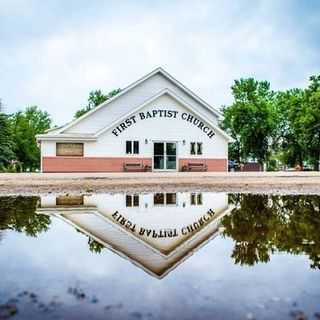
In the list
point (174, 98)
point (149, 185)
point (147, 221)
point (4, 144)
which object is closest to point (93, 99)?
point (4, 144)

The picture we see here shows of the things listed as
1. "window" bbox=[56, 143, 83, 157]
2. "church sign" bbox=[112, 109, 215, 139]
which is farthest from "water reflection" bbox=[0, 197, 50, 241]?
"church sign" bbox=[112, 109, 215, 139]

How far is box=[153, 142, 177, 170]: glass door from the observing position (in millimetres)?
30453

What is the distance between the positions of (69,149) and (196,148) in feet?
26.3

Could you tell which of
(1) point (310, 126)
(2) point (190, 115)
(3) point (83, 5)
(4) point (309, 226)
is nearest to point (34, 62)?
(3) point (83, 5)

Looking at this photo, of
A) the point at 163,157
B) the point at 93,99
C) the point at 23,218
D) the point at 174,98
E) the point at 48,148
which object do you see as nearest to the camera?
the point at 23,218

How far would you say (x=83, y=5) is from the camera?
30.5 metres

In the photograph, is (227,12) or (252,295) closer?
(252,295)

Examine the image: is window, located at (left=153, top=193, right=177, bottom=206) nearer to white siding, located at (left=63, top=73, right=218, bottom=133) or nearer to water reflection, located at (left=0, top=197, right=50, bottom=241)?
water reflection, located at (left=0, top=197, right=50, bottom=241)

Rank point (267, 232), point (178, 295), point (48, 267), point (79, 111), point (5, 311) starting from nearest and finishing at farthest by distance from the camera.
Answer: point (5, 311)
point (178, 295)
point (48, 267)
point (267, 232)
point (79, 111)

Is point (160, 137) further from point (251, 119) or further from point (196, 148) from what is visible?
point (251, 119)

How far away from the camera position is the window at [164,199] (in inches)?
472

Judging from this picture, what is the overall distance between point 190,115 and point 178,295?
27275mm

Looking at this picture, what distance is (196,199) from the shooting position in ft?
42.5

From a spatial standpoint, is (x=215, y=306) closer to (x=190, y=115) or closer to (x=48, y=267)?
(x=48, y=267)
